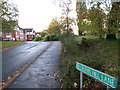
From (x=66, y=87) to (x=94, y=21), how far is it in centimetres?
391

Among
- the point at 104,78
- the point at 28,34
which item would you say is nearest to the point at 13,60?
the point at 104,78

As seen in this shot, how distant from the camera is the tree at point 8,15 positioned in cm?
2081

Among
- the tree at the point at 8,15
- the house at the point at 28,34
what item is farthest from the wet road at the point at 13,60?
the house at the point at 28,34

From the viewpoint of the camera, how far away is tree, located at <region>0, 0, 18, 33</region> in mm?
20814

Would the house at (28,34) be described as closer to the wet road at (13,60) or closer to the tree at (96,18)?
the wet road at (13,60)

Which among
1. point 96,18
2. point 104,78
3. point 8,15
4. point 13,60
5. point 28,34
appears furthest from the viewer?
point 28,34

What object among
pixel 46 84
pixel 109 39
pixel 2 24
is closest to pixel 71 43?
pixel 46 84

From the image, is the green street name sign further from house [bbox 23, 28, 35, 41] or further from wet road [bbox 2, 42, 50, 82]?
house [bbox 23, 28, 35, 41]

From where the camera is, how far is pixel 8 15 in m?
22.0

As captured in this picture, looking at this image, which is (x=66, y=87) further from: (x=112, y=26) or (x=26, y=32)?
(x=26, y=32)

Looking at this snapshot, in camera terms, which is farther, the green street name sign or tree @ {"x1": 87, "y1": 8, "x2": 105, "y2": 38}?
tree @ {"x1": 87, "y1": 8, "x2": 105, "y2": 38}

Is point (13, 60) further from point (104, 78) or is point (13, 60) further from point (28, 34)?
point (28, 34)

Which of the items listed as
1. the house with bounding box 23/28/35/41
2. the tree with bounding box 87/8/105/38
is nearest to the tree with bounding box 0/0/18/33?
the tree with bounding box 87/8/105/38

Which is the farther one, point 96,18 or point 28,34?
point 28,34
